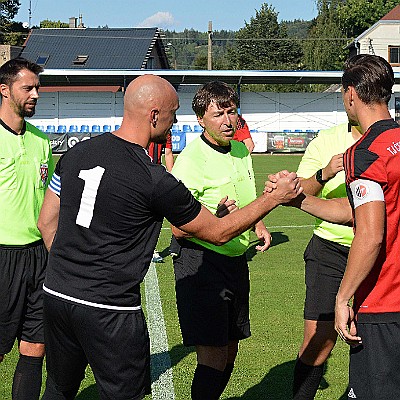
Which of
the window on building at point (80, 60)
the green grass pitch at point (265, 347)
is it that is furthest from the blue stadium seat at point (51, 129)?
the green grass pitch at point (265, 347)

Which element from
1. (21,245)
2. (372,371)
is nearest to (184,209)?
(372,371)

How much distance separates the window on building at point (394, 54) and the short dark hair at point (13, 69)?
59551 mm

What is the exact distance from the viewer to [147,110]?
139 inches

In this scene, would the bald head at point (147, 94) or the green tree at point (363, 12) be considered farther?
the green tree at point (363, 12)

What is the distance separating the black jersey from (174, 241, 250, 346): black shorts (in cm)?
106

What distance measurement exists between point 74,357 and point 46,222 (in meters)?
0.78

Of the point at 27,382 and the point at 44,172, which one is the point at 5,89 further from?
the point at 27,382

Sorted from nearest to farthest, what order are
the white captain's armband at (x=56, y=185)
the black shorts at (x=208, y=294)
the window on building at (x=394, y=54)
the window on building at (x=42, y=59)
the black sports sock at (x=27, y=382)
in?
the white captain's armband at (x=56, y=185) < the black shorts at (x=208, y=294) < the black sports sock at (x=27, y=382) < the window on building at (x=42, y=59) < the window on building at (x=394, y=54)

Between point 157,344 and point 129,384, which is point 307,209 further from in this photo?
point 157,344

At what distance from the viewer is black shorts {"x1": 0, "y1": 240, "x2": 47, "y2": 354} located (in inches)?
191

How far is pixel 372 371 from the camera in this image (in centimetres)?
342

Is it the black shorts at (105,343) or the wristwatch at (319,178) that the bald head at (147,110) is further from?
the wristwatch at (319,178)

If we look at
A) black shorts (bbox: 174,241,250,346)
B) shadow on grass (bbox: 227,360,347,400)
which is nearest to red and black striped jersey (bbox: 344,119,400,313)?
black shorts (bbox: 174,241,250,346)

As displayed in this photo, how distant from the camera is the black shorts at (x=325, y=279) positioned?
485 cm
